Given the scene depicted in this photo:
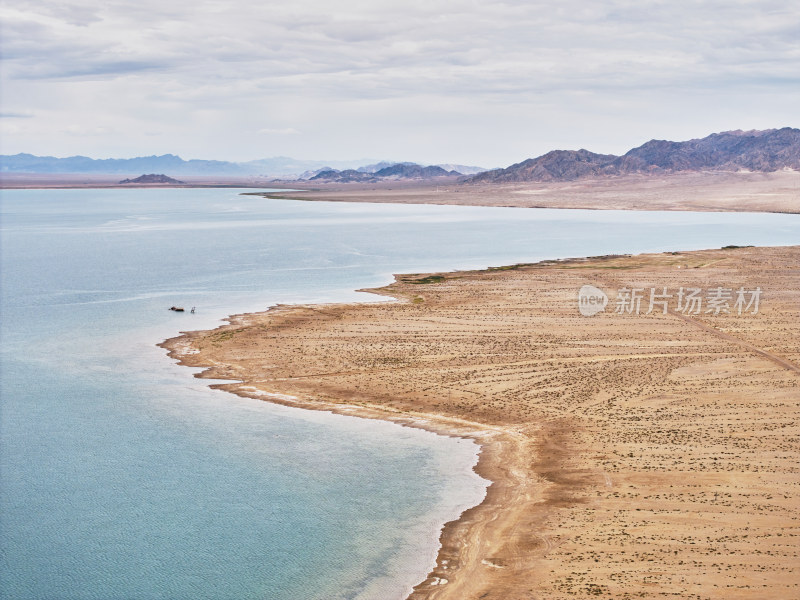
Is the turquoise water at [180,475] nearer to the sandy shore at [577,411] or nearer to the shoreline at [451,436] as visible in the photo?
the shoreline at [451,436]

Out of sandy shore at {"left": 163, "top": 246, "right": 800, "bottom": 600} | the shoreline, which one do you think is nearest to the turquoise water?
the shoreline

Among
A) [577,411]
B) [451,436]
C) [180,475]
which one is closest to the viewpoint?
[180,475]

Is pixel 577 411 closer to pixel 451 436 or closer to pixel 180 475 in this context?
pixel 451 436

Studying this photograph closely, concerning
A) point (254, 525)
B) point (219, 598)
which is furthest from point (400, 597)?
point (254, 525)

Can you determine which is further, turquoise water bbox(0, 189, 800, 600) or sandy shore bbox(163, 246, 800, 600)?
turquoise water bbox(0, 189, 800, 600)

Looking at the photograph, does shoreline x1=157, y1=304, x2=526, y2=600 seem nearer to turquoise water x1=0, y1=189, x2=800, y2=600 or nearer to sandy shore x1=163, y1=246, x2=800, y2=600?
sandy shore x1=163, y1=246, x2=800, y2=600

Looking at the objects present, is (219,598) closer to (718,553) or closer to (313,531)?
(313,531)

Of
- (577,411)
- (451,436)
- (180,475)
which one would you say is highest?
(577,411)

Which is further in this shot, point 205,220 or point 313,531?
point 205,220

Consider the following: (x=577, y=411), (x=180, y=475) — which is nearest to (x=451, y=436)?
(x=577, y=411)
